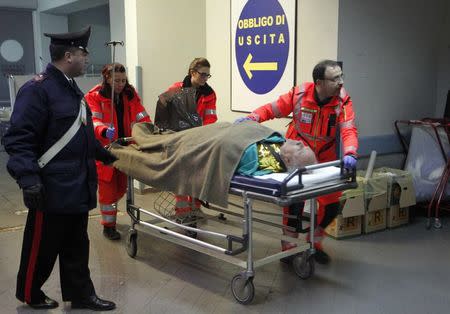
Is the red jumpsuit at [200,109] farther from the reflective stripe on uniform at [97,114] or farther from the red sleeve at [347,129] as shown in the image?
the red sleeve at [347,129]

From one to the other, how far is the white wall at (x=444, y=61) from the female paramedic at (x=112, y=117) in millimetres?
2898

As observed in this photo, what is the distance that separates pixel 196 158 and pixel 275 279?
3.08 feet

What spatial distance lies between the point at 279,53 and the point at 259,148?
6.14ft

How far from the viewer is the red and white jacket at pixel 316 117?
3176mm

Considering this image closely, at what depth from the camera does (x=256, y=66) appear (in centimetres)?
473

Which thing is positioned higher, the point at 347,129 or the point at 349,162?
the point at 347,129

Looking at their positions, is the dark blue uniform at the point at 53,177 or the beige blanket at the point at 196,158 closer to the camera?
the dark blue uniform at the point at 53,177

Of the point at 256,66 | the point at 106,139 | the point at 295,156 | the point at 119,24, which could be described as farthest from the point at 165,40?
the point at 295,156

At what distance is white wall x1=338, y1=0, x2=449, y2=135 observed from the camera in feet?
13.4

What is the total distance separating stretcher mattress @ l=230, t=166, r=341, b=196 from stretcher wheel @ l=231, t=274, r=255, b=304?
53 centimetres

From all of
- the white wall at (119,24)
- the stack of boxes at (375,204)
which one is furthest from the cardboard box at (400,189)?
the white wall at (119,24)

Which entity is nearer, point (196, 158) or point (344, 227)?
point (196, 158)

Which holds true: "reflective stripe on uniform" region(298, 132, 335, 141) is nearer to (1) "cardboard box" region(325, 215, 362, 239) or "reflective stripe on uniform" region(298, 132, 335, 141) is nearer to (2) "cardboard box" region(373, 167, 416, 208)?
(1) "cardboard box" region(325, 215, 362, 239)

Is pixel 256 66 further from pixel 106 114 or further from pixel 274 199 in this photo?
pixel 274 199
